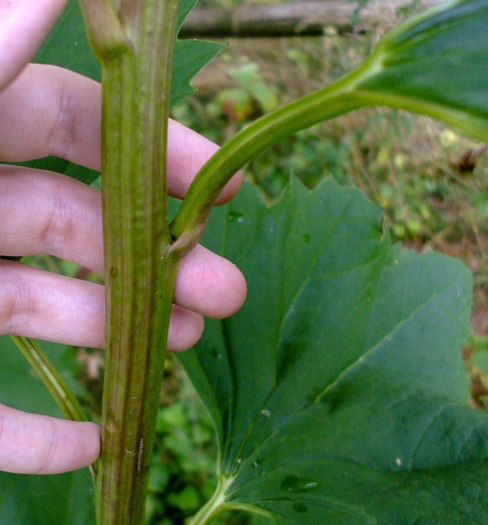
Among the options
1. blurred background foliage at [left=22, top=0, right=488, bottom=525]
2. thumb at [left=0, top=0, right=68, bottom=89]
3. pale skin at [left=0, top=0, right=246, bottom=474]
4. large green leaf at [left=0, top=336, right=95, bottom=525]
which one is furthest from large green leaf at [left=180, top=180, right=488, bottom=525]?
blurred background foliage at [left=22, top=0, right=488, bottom=525]

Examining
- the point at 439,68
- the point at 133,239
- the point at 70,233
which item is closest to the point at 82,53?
the point at 70,233

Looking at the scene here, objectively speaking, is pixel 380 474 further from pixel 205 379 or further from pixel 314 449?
pixel 205 379

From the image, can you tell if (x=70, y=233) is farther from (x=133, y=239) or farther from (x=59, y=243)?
(x=133, y=239)

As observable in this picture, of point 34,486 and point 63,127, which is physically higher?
point 63,127

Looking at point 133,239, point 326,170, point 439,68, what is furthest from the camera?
point 326,170

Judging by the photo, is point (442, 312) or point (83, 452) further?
point (442, 312)

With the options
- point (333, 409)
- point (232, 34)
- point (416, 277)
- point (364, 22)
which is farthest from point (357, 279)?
point (232, 34)

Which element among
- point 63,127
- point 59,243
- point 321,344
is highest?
point 63,127
